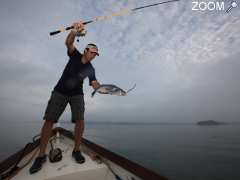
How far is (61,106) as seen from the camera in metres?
3.24

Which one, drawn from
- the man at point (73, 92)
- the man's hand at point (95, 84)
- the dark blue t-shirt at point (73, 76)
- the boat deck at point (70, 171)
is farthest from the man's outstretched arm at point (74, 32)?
the boat deck at point (70, 171)

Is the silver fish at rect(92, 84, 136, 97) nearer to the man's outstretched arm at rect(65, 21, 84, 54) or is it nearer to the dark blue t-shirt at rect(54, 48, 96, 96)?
the dark blue t-shirt at rect(54, 48, 96, 96)

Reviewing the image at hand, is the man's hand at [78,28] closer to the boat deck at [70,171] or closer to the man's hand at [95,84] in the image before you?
the man's hand at [95,84]

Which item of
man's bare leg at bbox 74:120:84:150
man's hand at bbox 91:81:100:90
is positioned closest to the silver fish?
man's hand at bbox 91:81:100:90

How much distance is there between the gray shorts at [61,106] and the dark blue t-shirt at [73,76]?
0.34ft

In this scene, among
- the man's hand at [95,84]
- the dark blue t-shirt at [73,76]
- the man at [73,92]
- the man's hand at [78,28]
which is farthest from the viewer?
the man's hand at [95,84]

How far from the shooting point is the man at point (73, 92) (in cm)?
311

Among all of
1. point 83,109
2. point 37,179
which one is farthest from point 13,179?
point 83,109

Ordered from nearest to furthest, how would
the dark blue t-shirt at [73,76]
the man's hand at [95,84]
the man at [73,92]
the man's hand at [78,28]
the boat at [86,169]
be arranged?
1. the boat at [86,169]
2. the man's hand at [78,28]
3. the man at [73,92]
4. the dark blue t-shirt at [73,76]
5. the man's hand at [95,84]

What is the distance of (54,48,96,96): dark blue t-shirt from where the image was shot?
3.26 meters

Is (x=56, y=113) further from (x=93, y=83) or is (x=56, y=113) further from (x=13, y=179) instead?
(x=13, y=179)

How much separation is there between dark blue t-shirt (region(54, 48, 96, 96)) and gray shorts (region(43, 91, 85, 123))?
0.10 meters

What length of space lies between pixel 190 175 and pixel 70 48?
19943 mm

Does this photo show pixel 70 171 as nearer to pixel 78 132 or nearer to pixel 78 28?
pixel 78 132
